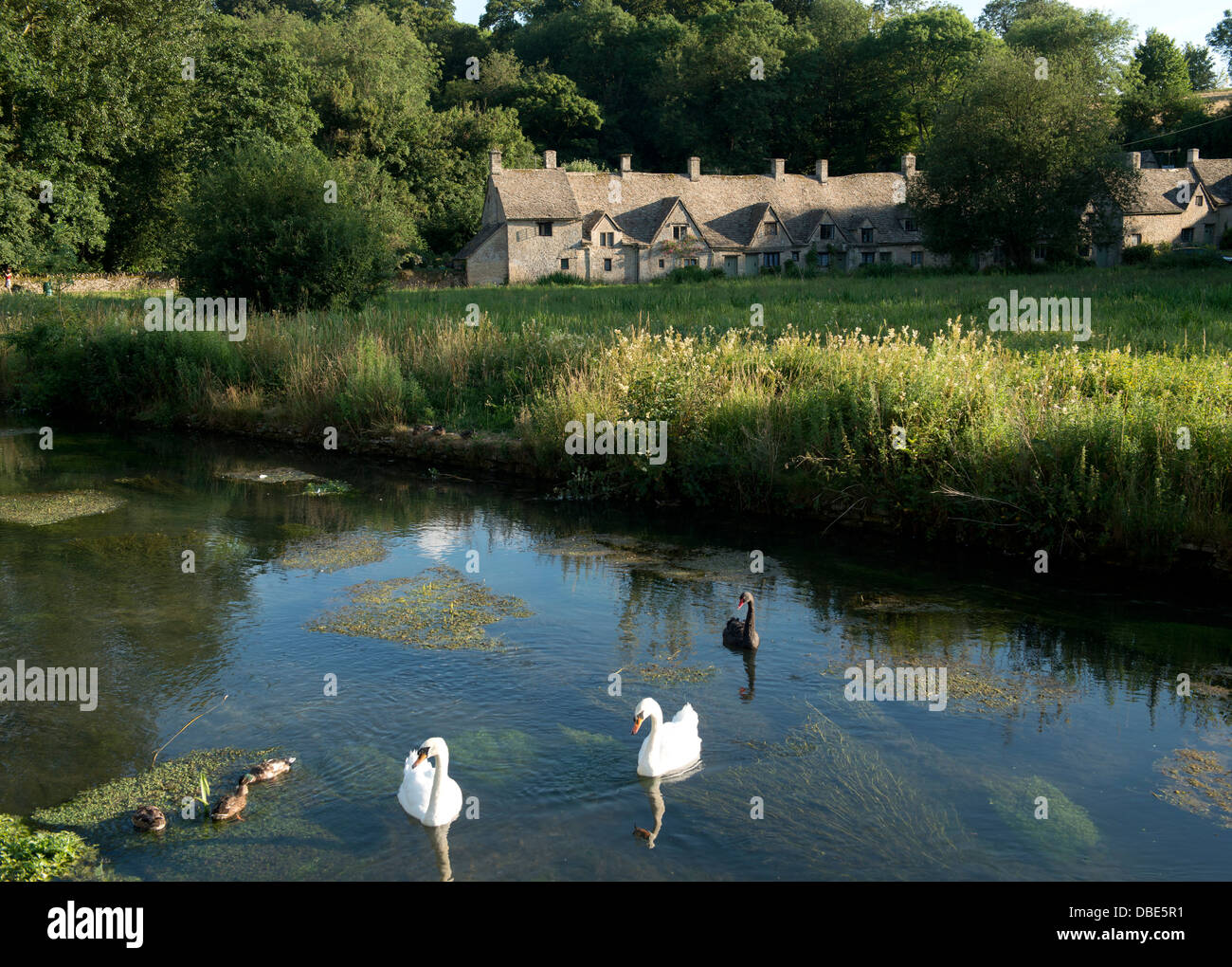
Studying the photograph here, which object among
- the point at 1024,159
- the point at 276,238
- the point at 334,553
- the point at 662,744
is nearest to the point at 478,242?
the point at 1024,159

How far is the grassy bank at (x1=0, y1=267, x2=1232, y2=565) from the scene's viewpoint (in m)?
12.7

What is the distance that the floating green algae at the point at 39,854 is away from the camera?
6312mm

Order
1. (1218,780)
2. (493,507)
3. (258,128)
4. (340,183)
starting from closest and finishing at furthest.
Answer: (1218,780) < (493,507) < (340,183) < (258,128)

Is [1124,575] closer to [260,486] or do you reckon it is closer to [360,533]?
[360,533]

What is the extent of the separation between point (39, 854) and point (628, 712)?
14.7 ft

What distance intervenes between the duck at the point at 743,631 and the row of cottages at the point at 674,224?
61532 millimetres

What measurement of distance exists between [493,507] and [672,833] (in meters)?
10.3

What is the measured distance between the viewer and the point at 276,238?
27938 mm

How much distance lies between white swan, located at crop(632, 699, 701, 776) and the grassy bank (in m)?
7.16

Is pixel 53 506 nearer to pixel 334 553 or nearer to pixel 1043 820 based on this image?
pixel 334 553
